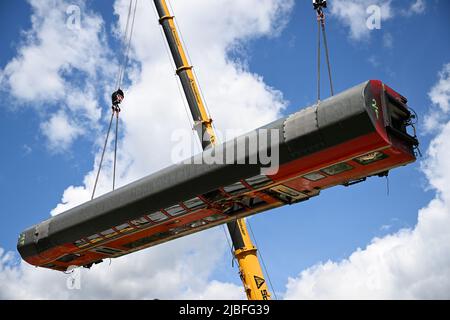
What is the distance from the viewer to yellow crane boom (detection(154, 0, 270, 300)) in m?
16.5

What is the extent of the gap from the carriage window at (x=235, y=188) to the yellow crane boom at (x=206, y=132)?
4648 millimetres

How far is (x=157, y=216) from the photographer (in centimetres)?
1385

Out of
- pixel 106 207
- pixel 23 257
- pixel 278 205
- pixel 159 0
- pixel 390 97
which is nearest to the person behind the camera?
pixel 390 97

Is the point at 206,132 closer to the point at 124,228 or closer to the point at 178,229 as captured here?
the point at 178,229

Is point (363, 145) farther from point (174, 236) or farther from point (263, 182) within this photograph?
point (174, 236)

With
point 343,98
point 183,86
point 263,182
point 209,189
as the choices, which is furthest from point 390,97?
point 183,86

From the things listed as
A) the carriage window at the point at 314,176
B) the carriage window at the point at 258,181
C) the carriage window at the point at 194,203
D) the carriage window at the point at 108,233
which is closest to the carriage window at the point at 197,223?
the carriage window at the point at 194,203

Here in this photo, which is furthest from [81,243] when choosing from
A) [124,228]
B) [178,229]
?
[178,229]

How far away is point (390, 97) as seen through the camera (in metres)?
11.4

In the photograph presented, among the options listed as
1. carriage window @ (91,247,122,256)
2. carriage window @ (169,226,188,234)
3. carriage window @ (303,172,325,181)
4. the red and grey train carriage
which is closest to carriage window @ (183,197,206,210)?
the red and grey train carriage

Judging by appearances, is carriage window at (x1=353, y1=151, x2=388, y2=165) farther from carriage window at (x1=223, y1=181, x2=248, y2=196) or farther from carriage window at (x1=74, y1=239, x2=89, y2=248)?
carriage window at (x1=74, y1=239, x2=89, y2=248)

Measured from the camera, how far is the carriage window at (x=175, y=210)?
13258 mm

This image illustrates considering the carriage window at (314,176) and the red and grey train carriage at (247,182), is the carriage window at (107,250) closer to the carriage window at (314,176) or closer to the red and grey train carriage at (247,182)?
the red and grey train carriage at (247,182)

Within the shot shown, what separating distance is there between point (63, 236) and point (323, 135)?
9829mm
